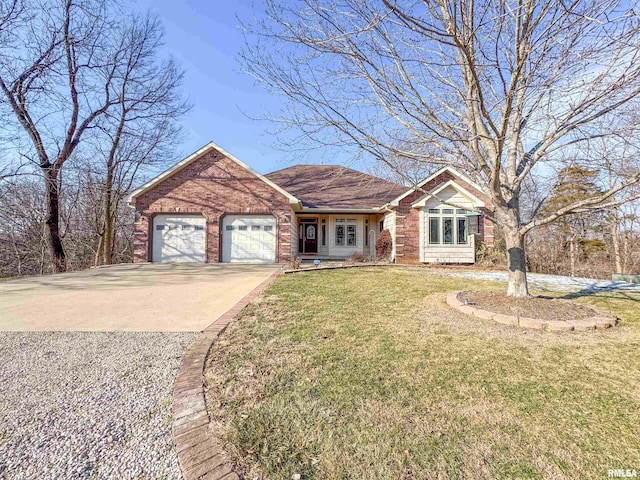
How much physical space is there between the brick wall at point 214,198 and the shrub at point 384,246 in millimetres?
4680

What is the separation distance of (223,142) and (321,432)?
46.0 feet

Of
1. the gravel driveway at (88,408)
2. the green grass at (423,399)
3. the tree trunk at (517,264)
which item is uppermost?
the tree trunk at (517,264)

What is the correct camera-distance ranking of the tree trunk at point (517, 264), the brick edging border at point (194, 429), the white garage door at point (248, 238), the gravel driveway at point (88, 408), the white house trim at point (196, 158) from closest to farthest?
the brick edging border at point (194, 429), the gravel driveway at point (88, 408), the tree trunk at point (517, 264), the white house trim at point (196, 158), the white garage door at point (248, 238)

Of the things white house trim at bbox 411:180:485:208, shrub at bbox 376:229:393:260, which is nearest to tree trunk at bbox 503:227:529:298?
white house trim at bbox 411:180:485:208

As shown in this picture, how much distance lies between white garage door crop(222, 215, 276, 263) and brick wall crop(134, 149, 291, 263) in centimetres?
29

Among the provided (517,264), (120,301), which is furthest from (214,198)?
(517,264)

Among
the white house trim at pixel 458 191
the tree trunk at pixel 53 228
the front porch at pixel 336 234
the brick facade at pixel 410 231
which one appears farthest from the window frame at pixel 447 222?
the tree trunk at pixel 53 228

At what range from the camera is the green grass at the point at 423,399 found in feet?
5.69

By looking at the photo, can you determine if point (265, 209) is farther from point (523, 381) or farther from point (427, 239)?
point (523, 381)

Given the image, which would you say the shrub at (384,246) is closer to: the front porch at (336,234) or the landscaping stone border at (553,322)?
A: the front porch at (336,234)

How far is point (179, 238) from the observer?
13.7 metres

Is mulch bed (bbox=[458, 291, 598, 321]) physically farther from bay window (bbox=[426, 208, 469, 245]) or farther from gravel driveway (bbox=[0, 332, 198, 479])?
bay window (bbox=[426, 208, 469, 245])

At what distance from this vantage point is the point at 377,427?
6.61 ft

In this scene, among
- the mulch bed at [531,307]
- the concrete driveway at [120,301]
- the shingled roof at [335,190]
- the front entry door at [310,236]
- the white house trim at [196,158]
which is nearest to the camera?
the mulch bed at [531,307]
